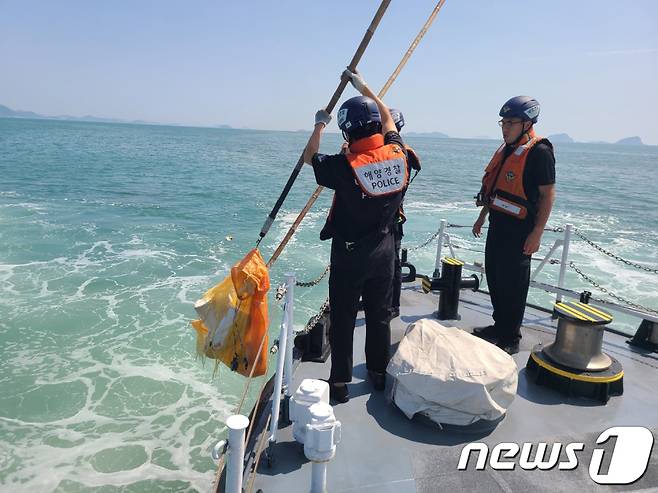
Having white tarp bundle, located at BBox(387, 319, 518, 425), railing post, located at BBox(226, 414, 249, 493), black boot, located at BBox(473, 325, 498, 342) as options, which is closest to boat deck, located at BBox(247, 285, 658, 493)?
white tarp bundle, located at BBox(387, 319, 518, 425)

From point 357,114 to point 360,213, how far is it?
626 mm

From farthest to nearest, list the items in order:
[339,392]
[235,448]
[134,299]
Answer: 1. [134,299]
2. [339,392]
3. [235,448]

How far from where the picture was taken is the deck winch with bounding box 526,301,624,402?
3678 millimetres

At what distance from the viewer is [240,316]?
9.85 ft

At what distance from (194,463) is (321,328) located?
9.90 feet

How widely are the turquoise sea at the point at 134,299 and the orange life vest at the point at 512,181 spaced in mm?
3973

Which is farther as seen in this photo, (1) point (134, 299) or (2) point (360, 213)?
(1) point (134, 299)

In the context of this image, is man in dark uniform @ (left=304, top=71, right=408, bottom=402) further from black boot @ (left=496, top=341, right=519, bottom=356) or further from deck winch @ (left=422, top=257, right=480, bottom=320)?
deck winch @ (left=422, top=257, right=480, bottom=320)

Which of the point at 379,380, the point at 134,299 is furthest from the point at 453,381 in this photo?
the point at 134,299

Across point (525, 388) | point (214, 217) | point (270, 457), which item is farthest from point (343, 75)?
point (214, 217)

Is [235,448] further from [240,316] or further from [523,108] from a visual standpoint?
[523,108]

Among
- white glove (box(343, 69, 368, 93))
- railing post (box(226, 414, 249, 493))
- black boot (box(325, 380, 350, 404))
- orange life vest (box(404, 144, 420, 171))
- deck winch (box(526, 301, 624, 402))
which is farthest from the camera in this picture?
orange life vest (box(404, 144, 420, 171))

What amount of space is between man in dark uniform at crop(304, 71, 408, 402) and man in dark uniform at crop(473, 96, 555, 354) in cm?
135

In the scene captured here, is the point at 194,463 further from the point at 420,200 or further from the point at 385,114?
the point at 420,200
